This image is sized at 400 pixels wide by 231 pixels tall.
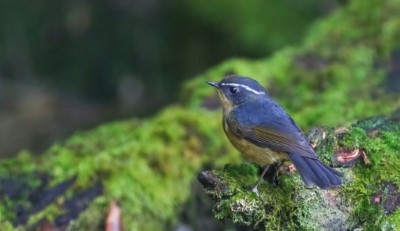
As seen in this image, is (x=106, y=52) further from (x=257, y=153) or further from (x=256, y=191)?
(x=256, y=191)

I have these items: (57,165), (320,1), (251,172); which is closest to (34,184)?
(57,165)

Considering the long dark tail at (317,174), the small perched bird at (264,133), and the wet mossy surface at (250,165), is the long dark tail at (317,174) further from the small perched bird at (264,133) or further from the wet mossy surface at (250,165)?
the wet mossy surface at (250,165)

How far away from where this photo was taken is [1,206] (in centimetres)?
522

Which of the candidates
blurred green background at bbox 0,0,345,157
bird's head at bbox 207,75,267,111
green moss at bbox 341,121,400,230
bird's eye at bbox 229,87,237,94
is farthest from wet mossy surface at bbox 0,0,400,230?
blurred green background at bbox 0,0,345,157

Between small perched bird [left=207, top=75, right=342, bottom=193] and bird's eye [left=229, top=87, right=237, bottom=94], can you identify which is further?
bird's eye [left=229, top=87, right=237, bottom=94]

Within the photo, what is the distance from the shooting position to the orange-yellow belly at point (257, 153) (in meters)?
4.45

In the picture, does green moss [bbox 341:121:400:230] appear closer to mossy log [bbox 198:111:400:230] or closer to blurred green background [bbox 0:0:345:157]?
mossy log [bbox 198:111:400:230]

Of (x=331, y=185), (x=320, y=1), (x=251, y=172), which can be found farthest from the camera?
(x=320, y=1)

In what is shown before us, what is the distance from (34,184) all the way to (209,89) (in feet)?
6.69

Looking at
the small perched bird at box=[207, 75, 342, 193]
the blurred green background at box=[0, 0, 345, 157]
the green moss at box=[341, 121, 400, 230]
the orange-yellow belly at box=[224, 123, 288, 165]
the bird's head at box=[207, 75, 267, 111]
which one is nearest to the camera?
the small perched bird at box=[207, 75, 342, 193]

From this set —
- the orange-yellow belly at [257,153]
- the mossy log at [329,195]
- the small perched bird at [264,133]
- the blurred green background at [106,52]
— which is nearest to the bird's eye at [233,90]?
the small perched bird at [264,133]

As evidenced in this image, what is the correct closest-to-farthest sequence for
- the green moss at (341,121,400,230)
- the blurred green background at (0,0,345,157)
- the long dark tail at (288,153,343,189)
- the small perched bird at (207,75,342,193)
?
the long dark tail at (288,153,343,189) < the small perched bird at (207,75,342,193) < the green moss at (341,121,400,230) < the blurred green background at (0,0,345,157)

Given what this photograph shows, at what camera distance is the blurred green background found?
33.8 feet

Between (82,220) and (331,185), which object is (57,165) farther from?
(331,185)
